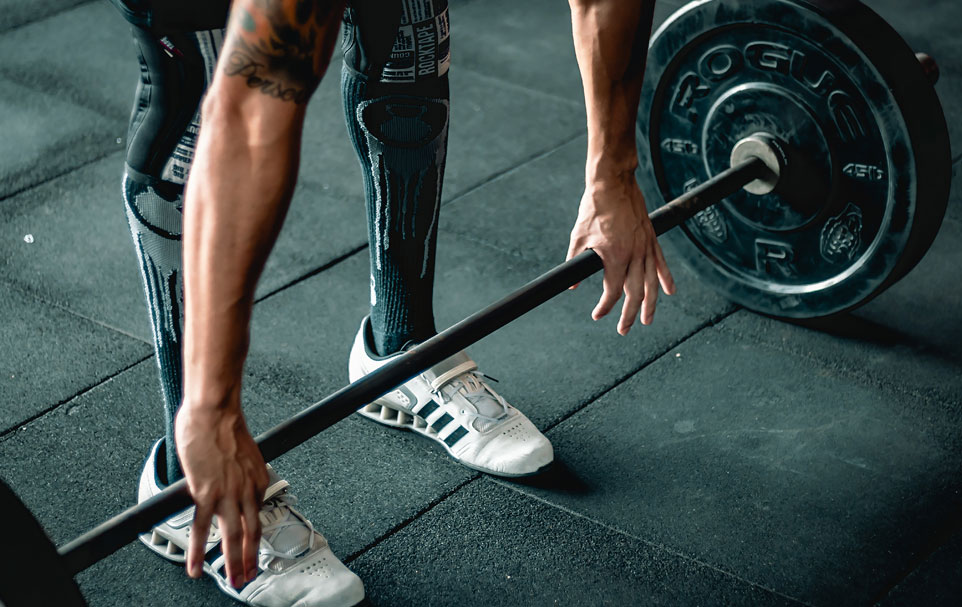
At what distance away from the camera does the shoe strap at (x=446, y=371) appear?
148cm

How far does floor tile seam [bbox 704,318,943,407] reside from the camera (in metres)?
1.58

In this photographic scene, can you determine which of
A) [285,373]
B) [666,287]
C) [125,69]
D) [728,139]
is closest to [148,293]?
[285,373]

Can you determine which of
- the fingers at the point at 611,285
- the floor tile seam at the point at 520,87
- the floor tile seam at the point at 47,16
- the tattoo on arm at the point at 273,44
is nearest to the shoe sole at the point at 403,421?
the fingers at the point at 611,285

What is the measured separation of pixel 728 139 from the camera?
169 cm

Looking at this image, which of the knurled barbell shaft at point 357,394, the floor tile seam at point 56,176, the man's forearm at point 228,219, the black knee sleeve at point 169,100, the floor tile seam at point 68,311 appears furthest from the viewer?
the floor tile seam at point 56,176

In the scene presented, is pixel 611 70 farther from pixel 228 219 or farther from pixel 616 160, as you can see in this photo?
pixel 228 219

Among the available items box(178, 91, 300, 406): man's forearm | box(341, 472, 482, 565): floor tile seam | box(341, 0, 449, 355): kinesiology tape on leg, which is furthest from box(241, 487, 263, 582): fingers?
box(341, 0, 449, 355): kinesiology tape on leg

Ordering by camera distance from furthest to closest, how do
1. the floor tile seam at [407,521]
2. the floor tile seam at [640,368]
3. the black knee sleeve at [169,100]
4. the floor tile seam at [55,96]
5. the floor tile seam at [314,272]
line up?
the floor tile seam at [55,96] → the floor tile seam at [314,272] → the floor tile seam at [640,368] → the floor tile seam at [407,521] → the black knee sleeve at [169,100]

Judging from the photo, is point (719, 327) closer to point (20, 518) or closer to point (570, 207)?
point (570, 207)

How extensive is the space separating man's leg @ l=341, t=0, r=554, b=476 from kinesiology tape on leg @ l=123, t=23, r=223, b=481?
21 cm

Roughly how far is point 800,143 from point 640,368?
411 millimetres

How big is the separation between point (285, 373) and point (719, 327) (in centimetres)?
69

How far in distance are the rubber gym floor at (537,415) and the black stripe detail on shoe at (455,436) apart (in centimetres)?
3

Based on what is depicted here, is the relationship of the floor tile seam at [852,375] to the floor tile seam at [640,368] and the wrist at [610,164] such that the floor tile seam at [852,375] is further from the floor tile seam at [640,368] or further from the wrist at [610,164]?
the wrist at [610,164]
